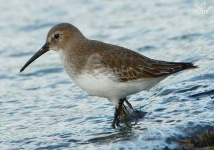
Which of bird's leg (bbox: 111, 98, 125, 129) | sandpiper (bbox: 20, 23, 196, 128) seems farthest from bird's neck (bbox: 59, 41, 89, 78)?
bird's leg (bbox: 111, 98, 125, 129)

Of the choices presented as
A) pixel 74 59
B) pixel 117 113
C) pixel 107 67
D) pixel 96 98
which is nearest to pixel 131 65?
pixel 107 67

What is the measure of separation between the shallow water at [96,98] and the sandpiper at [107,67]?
0.53 metres

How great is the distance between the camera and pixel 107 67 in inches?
362

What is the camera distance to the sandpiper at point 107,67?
9102 mm

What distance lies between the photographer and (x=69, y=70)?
941cm

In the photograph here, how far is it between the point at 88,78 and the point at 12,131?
1443 mm

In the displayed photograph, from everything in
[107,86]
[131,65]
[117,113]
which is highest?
[131,65]

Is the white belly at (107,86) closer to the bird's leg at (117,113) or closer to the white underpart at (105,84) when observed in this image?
the white underpart at (105,84)

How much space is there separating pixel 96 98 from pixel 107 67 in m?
1.78

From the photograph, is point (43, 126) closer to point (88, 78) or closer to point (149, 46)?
point (88, 78)

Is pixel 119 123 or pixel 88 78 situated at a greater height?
pixel 88 78

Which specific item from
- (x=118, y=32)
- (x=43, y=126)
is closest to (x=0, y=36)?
(x=118, y=32)

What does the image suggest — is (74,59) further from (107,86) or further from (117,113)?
(117,113)

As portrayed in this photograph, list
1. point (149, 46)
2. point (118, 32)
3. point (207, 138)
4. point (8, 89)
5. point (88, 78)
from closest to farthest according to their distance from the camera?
point (207, 138) → point (88, 78) → point (8, 89) → point (149, 46) → point (118, 32)
